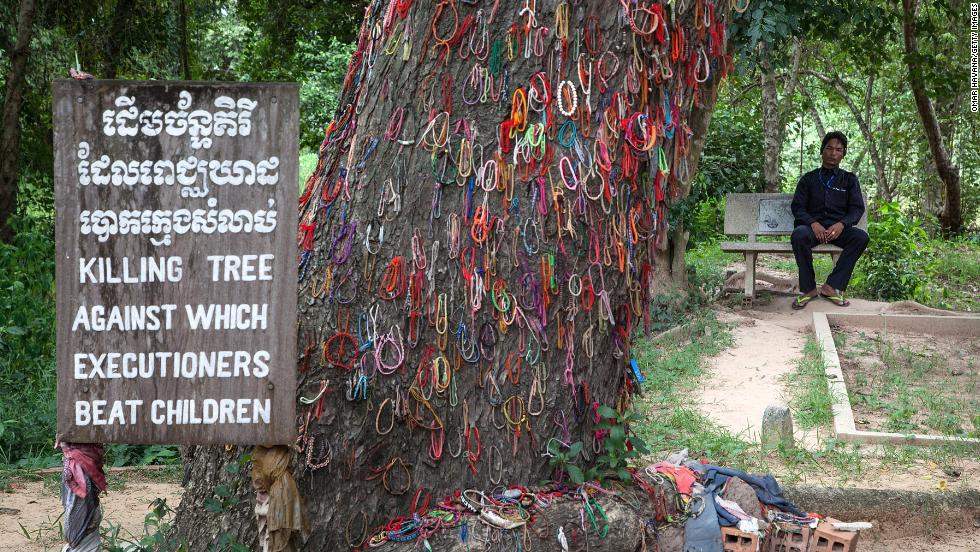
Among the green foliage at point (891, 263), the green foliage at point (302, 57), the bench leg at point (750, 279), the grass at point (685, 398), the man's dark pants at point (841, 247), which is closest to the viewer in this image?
the grass at point (685, 398)

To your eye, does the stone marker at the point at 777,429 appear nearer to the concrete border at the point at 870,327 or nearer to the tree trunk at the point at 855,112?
the concrete border at the point at 870,327

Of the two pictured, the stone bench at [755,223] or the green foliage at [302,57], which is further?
the green foliage at [302,57]

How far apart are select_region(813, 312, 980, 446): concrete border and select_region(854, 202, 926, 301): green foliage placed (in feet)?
5.77

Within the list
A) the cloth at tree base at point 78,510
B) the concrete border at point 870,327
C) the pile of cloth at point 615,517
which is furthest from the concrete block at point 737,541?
the cloth at tree base at point 78,510

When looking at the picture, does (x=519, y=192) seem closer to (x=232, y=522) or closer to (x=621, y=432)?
(x=621, y=432)

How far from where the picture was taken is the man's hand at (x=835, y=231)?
362 inches

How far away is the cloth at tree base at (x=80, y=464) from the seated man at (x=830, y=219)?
304 inches

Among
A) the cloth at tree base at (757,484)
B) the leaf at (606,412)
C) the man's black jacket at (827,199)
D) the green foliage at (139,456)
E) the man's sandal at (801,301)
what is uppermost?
the man's black jacket at (827,199)

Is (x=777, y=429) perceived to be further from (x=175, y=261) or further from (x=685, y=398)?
(x=175, y=261)

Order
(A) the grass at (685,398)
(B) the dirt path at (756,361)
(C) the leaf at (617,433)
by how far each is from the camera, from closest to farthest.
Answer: (C) the leaf at (617,433), (A) the grass at (685,398), (B) the dirt path at (756,361)

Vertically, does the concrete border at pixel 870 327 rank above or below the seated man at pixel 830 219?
below

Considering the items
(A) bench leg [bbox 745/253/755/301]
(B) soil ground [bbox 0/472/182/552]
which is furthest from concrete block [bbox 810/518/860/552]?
(A) bench leg [bbox 745/253/755/301]

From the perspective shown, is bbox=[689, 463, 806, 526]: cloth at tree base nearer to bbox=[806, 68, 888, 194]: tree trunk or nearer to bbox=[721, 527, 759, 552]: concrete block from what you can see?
bbox=[721, 527, 759, 552]: concrete block

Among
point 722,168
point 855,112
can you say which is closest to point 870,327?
point 722,168
